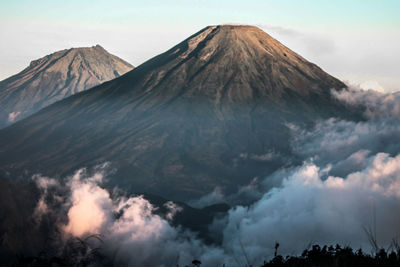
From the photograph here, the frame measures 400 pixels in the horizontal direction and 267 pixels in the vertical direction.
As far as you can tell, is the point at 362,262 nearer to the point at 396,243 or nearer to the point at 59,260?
the point at 396,243

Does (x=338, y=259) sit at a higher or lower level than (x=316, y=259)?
lower

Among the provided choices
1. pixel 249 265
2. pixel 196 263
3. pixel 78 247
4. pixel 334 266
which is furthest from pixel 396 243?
pixel 78 247

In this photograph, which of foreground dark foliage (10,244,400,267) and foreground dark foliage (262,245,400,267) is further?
foreground dark foliage (262,245,400,267)

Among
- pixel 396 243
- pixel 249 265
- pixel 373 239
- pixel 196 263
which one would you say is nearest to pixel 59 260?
pixel 196 263

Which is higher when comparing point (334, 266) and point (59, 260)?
point (334, 266)

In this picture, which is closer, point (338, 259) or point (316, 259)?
point (338, 259)

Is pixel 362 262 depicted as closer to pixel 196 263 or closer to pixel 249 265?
pixel 249 265

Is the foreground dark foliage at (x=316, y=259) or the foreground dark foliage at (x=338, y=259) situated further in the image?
the foreground dark foliage at (x=338, y=259)

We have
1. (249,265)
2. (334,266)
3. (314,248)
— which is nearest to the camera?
(334,266)

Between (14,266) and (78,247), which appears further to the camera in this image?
(78,247)

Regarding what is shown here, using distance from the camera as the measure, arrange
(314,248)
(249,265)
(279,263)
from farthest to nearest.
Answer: (314,248) → (279,263) → (249,265)

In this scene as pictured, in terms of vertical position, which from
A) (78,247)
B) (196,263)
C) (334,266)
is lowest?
(78,247)
